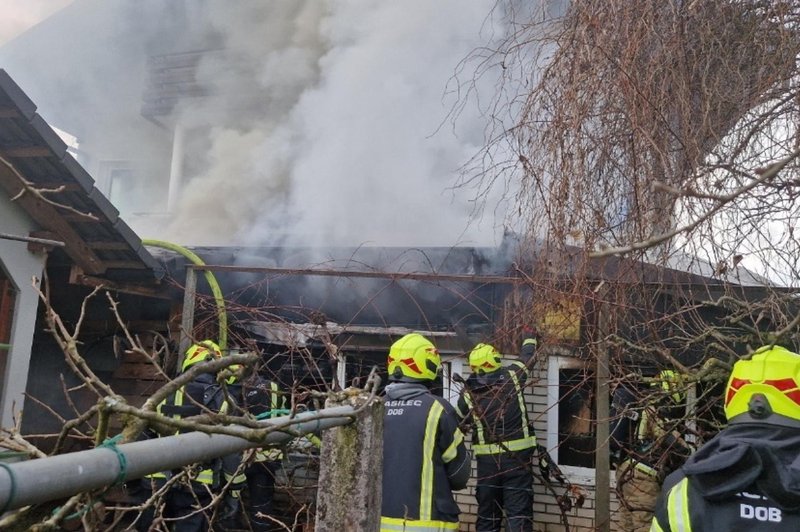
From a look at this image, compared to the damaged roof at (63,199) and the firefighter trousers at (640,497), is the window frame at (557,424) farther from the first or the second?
the damaged roof at (63,199)

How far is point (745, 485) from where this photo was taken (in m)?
1.90

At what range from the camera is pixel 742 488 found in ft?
6.26

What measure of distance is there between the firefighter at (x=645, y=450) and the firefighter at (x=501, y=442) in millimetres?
766

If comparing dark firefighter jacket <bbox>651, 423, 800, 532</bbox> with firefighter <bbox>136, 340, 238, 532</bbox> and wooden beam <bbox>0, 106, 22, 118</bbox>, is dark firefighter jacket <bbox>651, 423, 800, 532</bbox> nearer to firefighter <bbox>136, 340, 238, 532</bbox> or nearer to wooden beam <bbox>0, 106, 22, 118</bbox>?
firefighter <bbox>136, 340, 238, 532</bbox>

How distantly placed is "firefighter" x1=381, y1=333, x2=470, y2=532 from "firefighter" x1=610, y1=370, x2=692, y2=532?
1117 mm

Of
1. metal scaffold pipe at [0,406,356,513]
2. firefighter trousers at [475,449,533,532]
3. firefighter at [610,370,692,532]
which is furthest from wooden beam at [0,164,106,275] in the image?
metal scaffold pipe at [0,406,356,513]

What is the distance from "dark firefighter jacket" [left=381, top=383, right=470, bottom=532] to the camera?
12.3 ft

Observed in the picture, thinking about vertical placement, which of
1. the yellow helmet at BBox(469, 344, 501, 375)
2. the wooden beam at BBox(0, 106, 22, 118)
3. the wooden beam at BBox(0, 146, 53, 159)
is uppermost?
the wooden beam at BBox(0, 106, 22, 118)

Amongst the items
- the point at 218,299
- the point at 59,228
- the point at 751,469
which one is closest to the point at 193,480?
the point at 218,299

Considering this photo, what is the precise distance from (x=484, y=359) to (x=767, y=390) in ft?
11.7

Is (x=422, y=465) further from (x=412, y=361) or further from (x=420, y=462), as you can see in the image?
(x=412, y=361)

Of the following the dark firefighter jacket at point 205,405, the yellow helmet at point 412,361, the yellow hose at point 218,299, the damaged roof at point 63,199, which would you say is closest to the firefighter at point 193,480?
the dark firefighter jacket at point 205,405

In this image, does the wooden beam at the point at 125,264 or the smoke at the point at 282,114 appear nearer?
the wooden beam at the point at 125,264

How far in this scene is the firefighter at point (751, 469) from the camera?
1.90 metres
